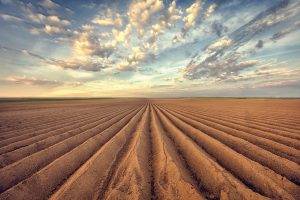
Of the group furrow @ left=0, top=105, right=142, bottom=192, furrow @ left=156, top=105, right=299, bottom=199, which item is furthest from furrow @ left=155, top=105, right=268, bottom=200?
furrow @ left=0, top=105, right=142, bottom=192

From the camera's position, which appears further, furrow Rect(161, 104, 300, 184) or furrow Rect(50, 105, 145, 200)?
furrow Rect(161, 104, 300, 184)

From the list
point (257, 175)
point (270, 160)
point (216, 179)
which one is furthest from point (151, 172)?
point (270, 160)

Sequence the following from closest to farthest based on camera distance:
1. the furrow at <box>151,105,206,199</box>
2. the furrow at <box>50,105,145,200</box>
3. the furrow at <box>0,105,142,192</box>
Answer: the furrow at <box>151,105,206,199</box>, the furrow at <box>50,105,145,200</box>, the furrow at <box>0,105,142,192</box>

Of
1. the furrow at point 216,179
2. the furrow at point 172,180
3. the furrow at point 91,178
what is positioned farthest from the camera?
the furrow at point 91,178

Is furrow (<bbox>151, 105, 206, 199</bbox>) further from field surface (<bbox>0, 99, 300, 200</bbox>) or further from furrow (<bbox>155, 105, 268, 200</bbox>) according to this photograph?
furrow (<bbox>155, 105, 268, 200</bbox>)

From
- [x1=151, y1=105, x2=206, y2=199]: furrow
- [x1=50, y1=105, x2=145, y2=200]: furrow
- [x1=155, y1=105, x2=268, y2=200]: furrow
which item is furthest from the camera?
[x1=50, y1=105, x2=145, y2=200]: furrow

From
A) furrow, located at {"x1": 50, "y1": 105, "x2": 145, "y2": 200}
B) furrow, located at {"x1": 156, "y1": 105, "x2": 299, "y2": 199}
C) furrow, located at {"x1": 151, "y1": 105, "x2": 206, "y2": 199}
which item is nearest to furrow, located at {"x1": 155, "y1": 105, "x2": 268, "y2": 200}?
furrow, located at {"x1": 151, "y1": 105, "x2": 206, "y2": 199}

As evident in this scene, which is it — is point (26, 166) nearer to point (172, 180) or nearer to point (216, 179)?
point (172, 180)

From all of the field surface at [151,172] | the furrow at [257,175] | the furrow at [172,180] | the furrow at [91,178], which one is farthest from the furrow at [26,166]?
the furrow at [257,175]

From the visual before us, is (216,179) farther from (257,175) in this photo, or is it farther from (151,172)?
(151,172)

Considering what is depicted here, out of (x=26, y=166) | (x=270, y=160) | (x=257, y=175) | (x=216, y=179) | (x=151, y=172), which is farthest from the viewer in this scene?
(x=270, y=160)

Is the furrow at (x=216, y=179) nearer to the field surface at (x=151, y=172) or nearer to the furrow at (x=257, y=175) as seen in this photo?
the field surface at (x=151, y=172)

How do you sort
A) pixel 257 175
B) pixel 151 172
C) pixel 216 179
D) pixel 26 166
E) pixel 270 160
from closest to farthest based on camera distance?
1. pixel 216 179
2. pixel 257 175
3. pixel 151 172
4. pixel 26 166
5. pixel 270 160

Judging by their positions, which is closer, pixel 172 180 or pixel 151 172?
pixel 172 180
